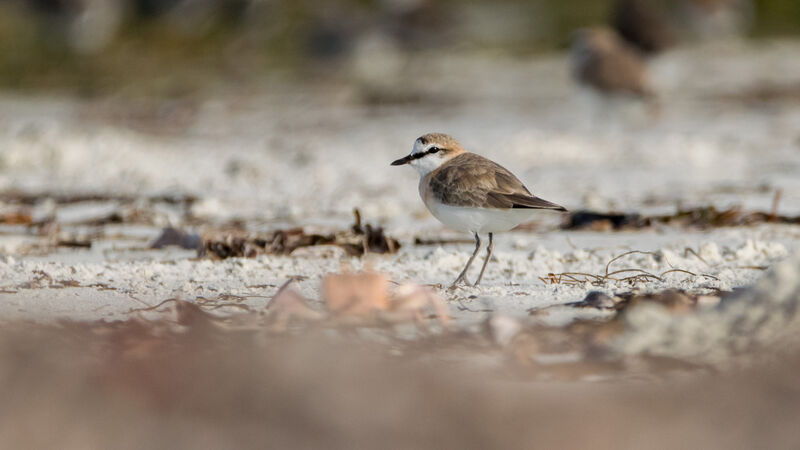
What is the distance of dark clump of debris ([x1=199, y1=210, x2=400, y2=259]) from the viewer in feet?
14.7

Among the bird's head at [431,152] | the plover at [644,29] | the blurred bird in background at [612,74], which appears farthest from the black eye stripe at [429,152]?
the plover at [644,29]

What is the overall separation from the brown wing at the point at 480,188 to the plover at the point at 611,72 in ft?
20.0

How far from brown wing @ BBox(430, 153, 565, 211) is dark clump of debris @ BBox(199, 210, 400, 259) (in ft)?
1.77

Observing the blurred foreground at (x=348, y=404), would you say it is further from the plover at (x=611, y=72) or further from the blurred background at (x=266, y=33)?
the blurred background at (x=266, y=33)

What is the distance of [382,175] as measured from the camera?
761 centimetres

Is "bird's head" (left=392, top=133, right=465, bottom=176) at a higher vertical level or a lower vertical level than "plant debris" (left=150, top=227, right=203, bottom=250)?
higher

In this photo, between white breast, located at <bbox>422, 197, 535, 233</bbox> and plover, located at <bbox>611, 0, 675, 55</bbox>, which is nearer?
white breast, located at <bbox>422, 197, 535, 233</bbox>

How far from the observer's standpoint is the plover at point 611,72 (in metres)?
9.96

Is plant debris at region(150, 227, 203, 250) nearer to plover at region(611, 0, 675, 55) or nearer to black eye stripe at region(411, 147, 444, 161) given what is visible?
black eye stripe at region(411, 147, 444, 161)

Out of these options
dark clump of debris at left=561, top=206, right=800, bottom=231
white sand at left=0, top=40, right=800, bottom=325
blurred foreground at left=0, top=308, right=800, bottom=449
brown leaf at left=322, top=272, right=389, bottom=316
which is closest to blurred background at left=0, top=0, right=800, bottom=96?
white sand at left=0, top=40, right=800, bottom=325

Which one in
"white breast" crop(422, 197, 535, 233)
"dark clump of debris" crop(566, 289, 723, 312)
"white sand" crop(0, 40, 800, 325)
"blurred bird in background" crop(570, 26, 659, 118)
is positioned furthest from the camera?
"blurred bird in background" crop(570, 26, 659, 118)

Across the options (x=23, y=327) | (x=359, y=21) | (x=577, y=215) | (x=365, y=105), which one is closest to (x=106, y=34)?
(x=359, y=21)

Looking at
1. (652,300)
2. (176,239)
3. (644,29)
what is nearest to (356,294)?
(652,300)

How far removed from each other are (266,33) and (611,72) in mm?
7694
